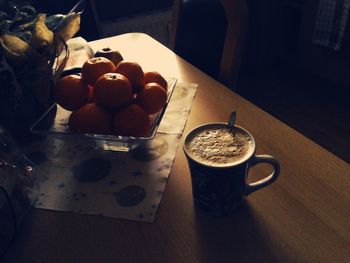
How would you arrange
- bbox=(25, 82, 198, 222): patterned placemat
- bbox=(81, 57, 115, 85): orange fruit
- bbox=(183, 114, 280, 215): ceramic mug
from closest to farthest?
bbox=(183, 114, 280, 215): ceramic mug < bbox=(25, 82, 198, 222): patterned placemat < bbox=(81, 57, 115, 85): orange fruit

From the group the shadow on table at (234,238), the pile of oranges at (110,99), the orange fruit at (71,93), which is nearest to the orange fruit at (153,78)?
the pile of oranges at (110,99)

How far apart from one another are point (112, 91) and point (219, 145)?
0.23m

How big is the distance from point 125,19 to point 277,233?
7.12ft

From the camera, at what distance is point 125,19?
2383mm

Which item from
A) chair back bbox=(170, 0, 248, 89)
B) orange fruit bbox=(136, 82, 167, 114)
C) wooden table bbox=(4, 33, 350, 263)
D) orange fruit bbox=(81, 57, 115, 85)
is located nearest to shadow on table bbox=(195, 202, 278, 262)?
wooden table bbox=(4, 33, 350, 263)

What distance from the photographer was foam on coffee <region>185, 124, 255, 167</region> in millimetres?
490

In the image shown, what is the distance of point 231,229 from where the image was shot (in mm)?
513

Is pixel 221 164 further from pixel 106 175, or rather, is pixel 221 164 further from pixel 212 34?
pixel 212 34

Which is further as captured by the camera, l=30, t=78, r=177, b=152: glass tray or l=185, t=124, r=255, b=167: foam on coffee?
l=30, t=78, r=177, b=152: glass tray

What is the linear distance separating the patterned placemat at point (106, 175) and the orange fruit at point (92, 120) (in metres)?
0.08

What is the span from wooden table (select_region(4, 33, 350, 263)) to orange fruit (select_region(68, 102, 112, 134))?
→ 15 cm

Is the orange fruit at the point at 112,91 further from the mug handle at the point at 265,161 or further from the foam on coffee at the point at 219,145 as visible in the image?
the mug handle at the point at 265,161

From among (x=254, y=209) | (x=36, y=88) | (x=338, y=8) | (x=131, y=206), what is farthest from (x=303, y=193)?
(x=338, y=8)

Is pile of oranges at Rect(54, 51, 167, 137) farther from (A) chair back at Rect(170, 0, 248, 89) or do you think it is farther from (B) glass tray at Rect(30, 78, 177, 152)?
(A) chair back at Rect(170, 0, 248, 89)
